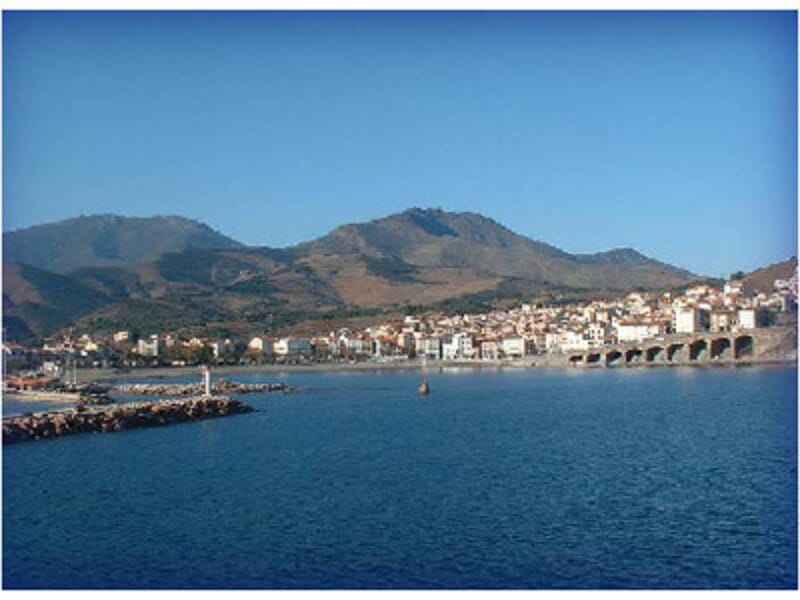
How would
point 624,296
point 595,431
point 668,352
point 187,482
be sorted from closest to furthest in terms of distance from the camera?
point 187,482
point 595,431
point 668,352
point 624,296

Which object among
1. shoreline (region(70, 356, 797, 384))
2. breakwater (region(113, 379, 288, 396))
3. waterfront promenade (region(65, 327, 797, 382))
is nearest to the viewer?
breakwater (region(113, 379, 288, 396))

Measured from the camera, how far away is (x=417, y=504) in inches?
469

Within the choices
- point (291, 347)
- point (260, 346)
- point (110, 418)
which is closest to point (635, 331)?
point (291, 347)

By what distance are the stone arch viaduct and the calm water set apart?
25.8 metres

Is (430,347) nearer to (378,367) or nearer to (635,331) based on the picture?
(378,367)

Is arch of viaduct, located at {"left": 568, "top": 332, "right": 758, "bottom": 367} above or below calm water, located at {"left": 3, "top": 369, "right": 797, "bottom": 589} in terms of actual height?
above

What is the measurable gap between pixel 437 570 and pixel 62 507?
5585 mm

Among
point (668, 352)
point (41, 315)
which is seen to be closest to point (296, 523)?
point (668, 352)

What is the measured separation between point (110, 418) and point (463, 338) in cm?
4402

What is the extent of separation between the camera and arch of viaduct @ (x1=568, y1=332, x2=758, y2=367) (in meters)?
48.6

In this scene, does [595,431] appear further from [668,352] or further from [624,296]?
[624,296]

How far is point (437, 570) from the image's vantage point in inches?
350

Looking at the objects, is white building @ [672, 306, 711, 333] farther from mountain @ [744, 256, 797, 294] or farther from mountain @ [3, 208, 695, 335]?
mountain @ [3, 208, 695, 335]

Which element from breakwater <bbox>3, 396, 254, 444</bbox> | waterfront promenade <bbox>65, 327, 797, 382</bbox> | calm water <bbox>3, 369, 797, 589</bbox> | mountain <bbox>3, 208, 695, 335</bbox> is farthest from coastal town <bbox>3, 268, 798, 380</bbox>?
calm water <bbox>3, 369, 797, 589</bbox>
